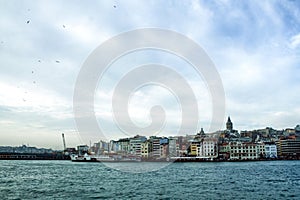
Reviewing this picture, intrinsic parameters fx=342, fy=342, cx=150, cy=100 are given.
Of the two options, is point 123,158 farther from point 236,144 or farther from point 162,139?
point 236,144

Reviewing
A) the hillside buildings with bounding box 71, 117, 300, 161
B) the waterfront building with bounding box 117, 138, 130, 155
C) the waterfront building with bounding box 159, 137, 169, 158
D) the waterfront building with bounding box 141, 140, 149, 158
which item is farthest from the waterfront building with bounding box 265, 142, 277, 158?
the waterfront building with bounding box 117, 138, 130, 155

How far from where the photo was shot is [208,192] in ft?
70.7

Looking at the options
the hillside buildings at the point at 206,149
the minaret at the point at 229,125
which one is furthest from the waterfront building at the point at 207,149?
the minaret at the point at 229,125

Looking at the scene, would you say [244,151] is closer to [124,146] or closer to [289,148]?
[289,148]

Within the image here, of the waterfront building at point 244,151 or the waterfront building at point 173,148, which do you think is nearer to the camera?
the waterfront building at point 244,151

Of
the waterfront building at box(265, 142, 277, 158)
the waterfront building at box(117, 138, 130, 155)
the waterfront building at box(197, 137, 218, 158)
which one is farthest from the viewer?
the waterfront building at box(117, 138, 130, 155)

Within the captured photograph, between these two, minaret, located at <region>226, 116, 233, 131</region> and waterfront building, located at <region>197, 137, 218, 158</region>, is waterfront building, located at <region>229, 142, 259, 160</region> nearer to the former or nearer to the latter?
waterfront building, located at <region>197, 137, 218, 158</region>

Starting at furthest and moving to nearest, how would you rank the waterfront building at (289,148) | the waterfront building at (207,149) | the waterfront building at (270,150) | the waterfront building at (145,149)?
the waterfront building at (145,149) → the waterfront building at (289,148) → the waterfront building at (270,150) → the waterfront building at (207,149)

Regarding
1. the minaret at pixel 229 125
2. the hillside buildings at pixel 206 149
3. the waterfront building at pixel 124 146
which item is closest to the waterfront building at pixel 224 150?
the hillside buildings at pixel 206 149

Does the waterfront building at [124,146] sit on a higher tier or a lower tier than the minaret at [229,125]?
lower

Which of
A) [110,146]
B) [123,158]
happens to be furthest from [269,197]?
[110,146]

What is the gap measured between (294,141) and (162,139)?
4547 centimetres

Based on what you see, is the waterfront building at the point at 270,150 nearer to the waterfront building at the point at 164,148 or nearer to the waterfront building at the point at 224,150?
the waterfront building at the point at 224,150

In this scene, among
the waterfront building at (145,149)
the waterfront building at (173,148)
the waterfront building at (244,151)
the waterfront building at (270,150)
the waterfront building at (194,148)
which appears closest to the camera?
the waterfront building at (244,151)
